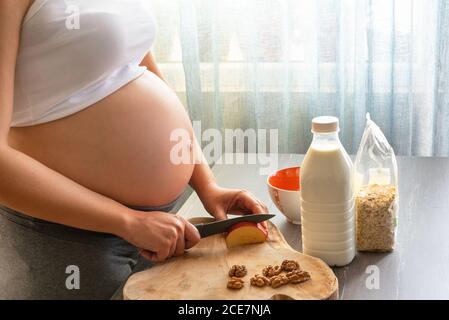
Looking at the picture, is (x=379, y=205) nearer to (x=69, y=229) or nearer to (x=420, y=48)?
(x=69, y=229)

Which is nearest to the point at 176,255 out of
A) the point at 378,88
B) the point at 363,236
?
the point at 363,236

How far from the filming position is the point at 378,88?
2049 mm

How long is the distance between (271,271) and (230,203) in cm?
27

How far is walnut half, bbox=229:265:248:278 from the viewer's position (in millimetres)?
965

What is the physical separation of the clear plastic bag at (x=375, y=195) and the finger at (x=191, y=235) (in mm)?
253

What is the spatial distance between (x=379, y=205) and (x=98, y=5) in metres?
0.56

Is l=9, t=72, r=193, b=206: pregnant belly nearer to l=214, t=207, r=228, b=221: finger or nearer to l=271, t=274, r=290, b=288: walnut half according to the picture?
l=214, t=207, r=228, b=221: finger

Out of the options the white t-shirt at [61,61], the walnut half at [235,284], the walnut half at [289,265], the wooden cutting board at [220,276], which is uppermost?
the white t-shirt at [61,61]

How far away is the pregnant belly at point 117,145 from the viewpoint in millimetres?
1068

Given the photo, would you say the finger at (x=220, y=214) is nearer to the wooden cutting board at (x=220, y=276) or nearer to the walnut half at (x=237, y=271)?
the wooden cutting board at (x=220, y=276)

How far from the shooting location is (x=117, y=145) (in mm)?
1083
